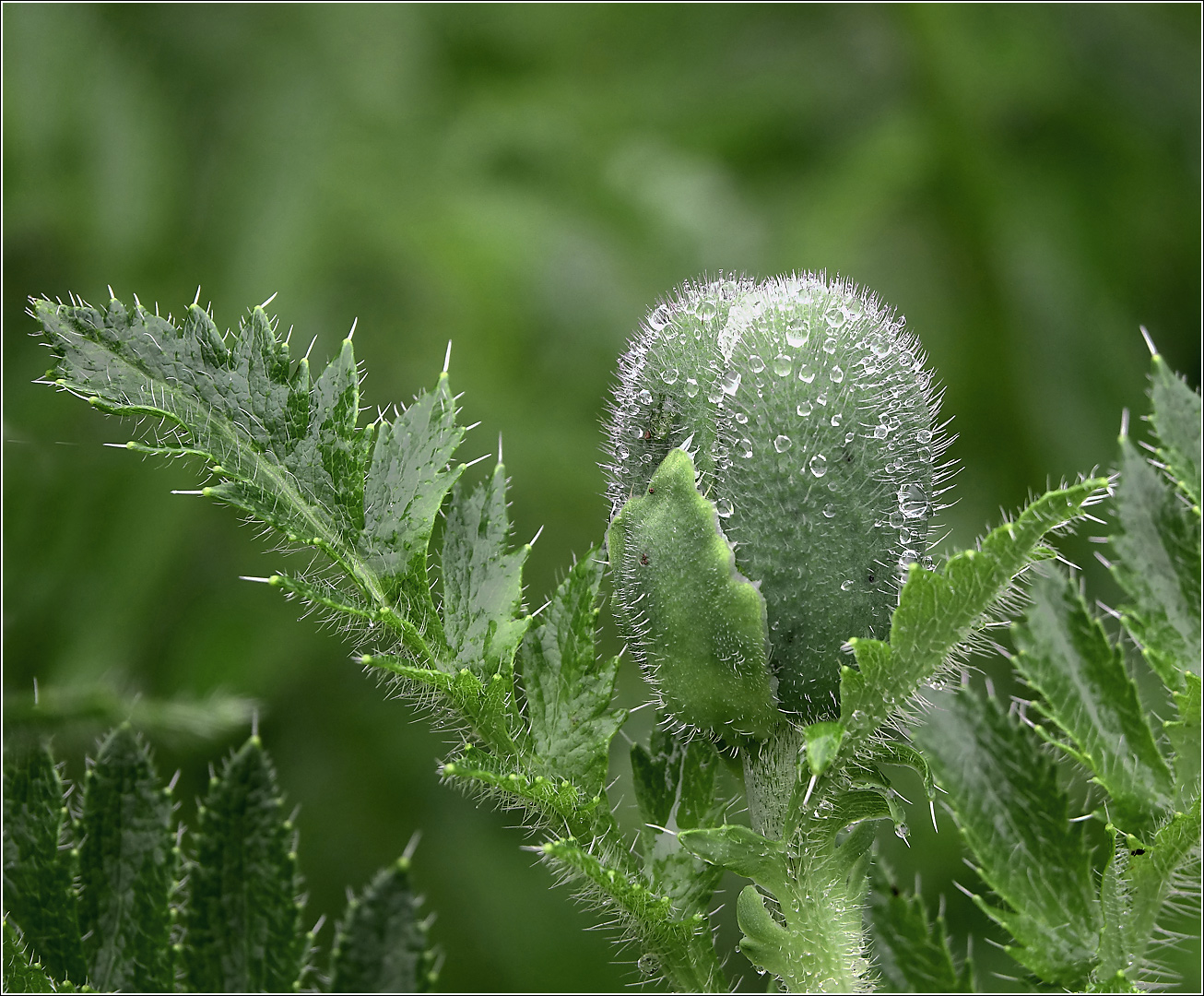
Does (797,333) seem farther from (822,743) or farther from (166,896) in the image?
(166,896)

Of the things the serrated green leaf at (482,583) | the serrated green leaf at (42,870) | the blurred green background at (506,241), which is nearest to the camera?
the serrated green leaf at (482,583)

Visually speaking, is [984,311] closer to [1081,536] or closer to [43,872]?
[1081,536]

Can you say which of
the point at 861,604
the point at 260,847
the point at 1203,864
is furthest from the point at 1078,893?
the point at 260,847

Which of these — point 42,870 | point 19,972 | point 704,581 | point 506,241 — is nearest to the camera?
point 704,581

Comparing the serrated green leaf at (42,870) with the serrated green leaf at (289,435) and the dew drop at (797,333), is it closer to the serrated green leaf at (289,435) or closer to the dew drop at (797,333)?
Answer: the serrated green leaf at (289,435)

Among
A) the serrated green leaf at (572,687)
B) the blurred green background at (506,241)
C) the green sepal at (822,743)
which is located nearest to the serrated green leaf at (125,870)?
the serrated green leaf at (572,687)

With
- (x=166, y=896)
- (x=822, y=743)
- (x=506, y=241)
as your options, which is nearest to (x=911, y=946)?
(x=822, y=743)
